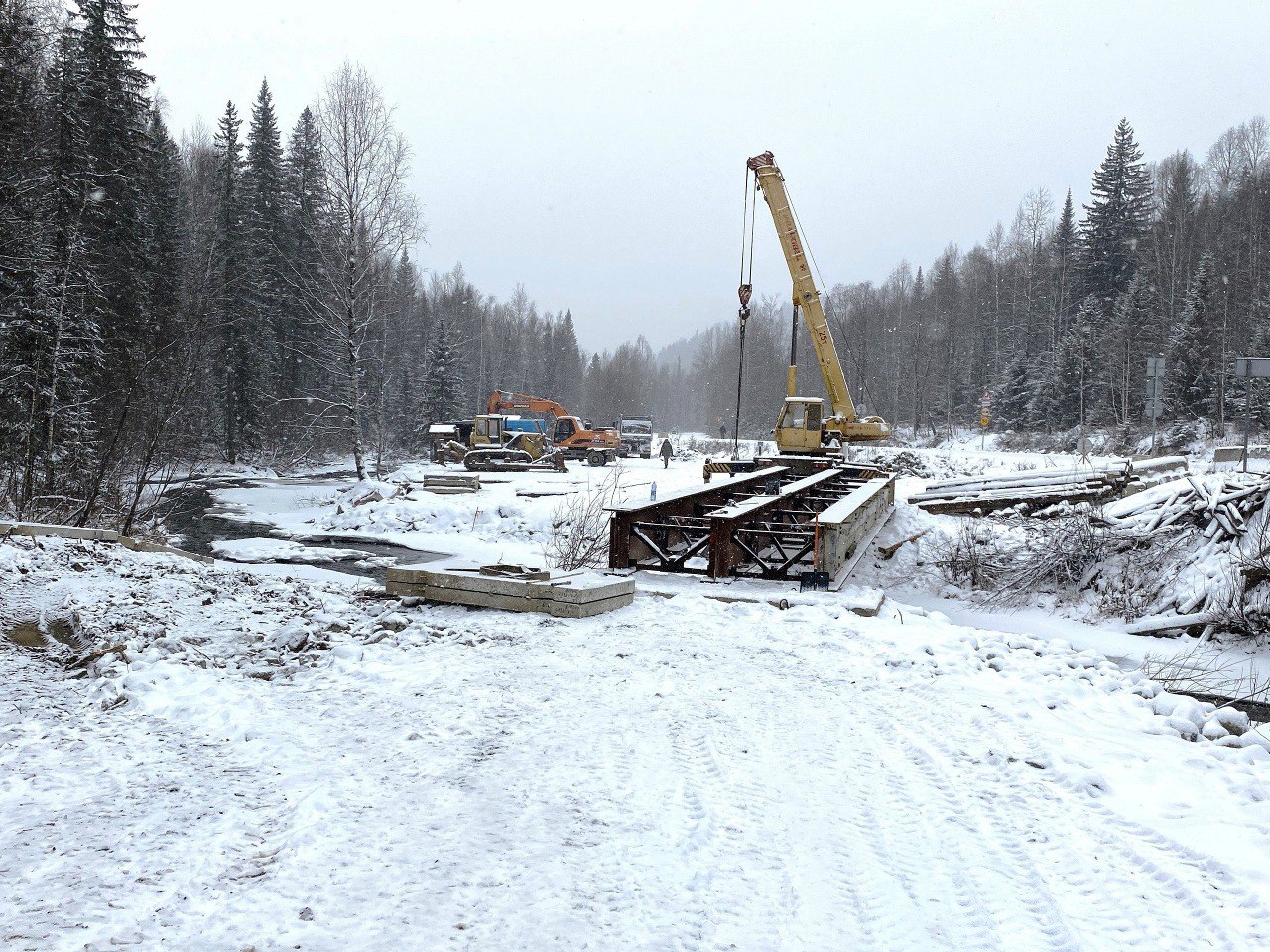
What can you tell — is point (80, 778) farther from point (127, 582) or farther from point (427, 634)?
point (127, 582)

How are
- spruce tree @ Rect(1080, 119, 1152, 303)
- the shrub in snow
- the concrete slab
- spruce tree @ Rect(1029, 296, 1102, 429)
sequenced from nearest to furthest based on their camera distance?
the concrete slab
the shrub in snow
spruce tree @ Rect(1029, 296, 1102, 429)
spruce tree @ Rect(1080, 119, 1152, 303)

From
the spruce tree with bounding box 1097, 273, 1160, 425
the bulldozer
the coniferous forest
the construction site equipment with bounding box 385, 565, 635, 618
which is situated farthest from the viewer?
the spruce tree with bounding box 1097, 273, 1160, 425

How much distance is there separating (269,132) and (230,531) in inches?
1347

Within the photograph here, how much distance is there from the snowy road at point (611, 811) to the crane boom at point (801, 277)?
1887 centimetres

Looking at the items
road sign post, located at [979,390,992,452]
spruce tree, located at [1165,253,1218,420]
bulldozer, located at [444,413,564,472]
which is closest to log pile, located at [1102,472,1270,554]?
bulldozer, located at [444,413,564,472]

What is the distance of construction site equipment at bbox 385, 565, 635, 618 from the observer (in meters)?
7.80

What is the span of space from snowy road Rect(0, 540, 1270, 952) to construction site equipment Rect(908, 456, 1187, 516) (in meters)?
10.5

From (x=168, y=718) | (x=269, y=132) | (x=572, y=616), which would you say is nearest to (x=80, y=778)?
(x=168, y=718)

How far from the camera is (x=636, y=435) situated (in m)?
44.1

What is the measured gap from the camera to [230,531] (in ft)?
56.0

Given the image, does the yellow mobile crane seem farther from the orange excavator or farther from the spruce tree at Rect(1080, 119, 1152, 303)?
the spruce tree at Rect(1080, 119, 1152, 303)

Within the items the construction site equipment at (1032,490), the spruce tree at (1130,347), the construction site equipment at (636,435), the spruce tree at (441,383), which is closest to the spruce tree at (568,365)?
the spruce tree at (441,383)

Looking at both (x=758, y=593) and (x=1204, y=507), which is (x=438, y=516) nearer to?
(x=758, y=593)

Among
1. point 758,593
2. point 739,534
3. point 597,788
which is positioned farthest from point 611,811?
point 739,534
